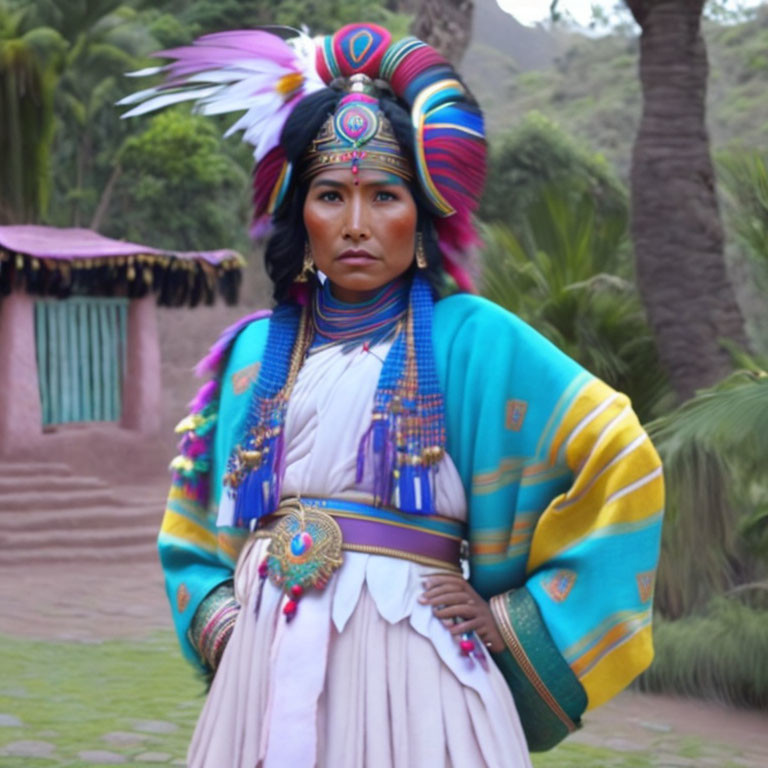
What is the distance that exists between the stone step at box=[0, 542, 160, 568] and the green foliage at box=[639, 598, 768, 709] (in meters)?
5.97

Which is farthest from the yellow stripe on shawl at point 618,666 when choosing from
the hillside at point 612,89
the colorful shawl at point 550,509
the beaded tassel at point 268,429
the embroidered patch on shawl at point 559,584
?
the hillside at point 612,89

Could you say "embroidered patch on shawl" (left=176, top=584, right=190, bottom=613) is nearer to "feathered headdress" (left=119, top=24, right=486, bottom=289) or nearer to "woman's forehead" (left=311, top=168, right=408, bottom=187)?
"feathered headdress" (left=119, top=24, right=486, bottom=289)

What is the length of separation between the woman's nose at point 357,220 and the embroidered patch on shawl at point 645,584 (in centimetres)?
82

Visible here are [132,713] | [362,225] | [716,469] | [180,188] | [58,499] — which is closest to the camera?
[362,225]

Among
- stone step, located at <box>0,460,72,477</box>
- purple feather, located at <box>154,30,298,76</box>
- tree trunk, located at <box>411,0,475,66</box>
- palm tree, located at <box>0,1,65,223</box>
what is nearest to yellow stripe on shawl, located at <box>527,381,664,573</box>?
purple feather, located at <box>154,30,298,76</box>

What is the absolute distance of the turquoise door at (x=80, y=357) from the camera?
50.5 ft

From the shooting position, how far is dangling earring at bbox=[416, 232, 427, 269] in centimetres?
289

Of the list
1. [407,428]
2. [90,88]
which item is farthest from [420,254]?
[90,88]

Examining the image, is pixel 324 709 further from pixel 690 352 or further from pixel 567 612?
pixel 690 352

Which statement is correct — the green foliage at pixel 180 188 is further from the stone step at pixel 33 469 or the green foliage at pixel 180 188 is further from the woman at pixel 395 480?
the woman at pixel 395 480

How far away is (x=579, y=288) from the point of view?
8.98m

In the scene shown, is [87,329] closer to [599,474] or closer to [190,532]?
[190,532]

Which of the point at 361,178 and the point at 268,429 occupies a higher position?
the point at 361,178

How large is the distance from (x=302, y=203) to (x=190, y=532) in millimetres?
732
